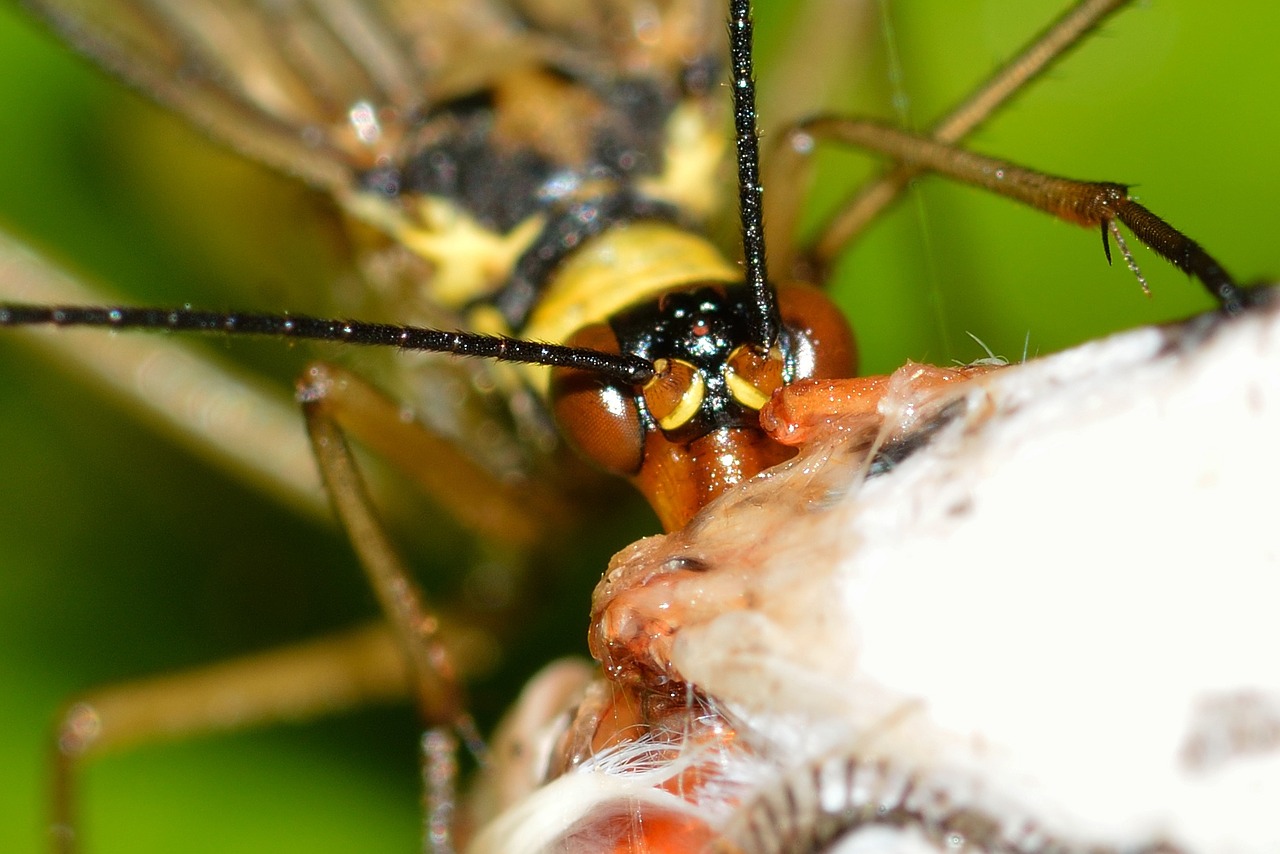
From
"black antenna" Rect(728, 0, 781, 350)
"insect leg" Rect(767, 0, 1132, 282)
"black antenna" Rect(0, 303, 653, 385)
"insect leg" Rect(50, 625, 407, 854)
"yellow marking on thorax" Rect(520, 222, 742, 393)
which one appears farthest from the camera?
"insect leg" Rect(50, 625, 407, 854)

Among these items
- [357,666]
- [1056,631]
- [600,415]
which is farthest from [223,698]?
[1056,631]

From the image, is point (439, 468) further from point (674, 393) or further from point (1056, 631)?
point (1056, 631)

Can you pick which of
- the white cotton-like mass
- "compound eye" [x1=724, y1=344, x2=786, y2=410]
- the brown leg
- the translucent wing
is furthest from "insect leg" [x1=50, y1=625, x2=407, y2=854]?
the white cotton-like mass

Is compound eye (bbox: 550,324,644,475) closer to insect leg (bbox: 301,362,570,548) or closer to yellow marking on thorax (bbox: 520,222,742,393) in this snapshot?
yellow marking on thorax (bbox: 520,222,742,393)

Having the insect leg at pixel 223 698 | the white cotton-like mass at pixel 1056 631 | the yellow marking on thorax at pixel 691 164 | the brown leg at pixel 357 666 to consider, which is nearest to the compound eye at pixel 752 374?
the white cotton-like mass at pixel 1056 631

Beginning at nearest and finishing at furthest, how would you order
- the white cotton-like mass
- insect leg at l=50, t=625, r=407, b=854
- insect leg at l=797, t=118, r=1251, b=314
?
the white cotton-like mass
insect leg at l=797, t=118, r=1251, b=314
insect leg at l=50, t=625, r=407, b=854

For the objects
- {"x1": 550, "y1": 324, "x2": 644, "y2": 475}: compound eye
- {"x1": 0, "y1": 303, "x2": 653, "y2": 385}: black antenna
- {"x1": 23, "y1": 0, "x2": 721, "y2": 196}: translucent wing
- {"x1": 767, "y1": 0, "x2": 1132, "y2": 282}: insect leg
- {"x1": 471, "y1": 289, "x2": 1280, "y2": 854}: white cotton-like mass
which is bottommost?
{"x1": 471, "y1": 289, "x2": 1280, "y2": 854}: white cotton-like mass

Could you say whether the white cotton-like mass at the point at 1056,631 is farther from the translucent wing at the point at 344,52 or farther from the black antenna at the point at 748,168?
the translucent wing at the point at 344,52

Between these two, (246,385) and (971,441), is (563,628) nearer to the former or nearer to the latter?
(246,385)
